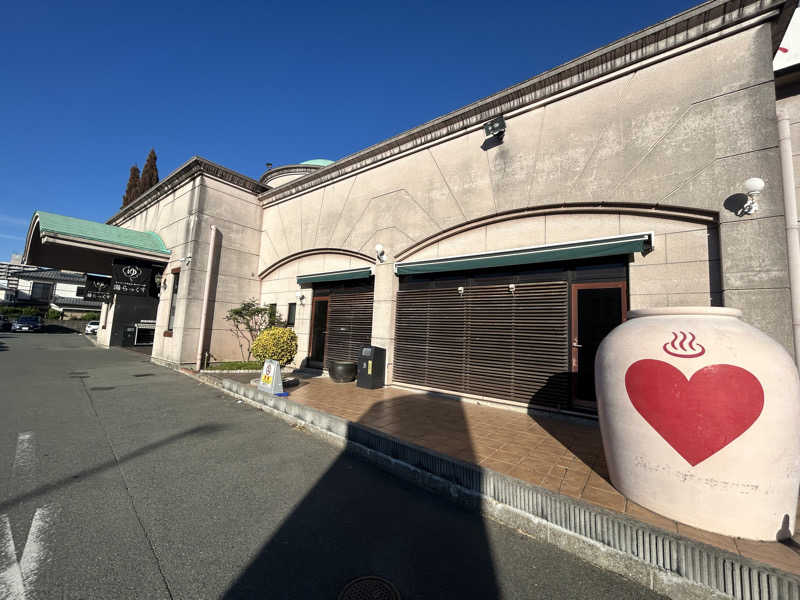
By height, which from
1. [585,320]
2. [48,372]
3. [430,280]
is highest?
[430,280]

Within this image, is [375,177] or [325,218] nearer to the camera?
[375,177]

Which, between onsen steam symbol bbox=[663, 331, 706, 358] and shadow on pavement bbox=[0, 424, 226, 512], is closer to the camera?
onsen steam symbol bbox=[663, 331, 706, 358]

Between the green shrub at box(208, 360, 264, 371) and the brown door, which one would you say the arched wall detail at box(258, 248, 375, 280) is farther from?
the brown door

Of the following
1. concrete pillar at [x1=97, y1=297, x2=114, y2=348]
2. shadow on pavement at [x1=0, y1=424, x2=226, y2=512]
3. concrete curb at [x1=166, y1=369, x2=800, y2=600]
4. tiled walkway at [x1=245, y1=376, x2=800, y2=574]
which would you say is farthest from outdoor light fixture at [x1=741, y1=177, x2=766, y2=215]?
concrete pillar at [x1=97, y1=297, x2=114, y2=348]

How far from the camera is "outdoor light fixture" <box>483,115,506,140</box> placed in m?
7.49

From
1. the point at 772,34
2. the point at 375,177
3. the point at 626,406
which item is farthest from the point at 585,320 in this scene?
the point at 375,177

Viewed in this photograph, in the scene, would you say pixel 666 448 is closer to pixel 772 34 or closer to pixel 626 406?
pixel 626 406

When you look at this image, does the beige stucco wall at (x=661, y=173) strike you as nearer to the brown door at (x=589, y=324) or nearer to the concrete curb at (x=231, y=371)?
the brown door at (x=589, y=324)

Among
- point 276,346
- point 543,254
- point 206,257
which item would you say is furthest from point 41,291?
point 543,254

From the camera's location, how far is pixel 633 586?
2.44 metres

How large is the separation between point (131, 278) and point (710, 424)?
1794 centimetres

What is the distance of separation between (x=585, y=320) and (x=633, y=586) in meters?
4.66

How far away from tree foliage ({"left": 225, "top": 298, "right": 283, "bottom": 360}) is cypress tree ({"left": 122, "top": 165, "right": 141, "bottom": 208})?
28852 mm

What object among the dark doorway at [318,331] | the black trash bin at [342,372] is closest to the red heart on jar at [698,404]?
the black trash bin at [342,372]
